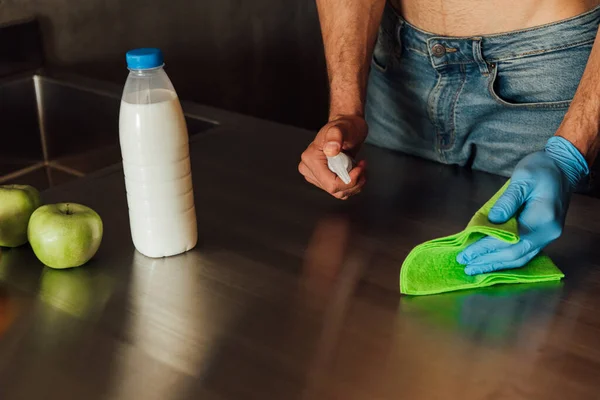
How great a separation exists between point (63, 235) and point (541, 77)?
0.86 meters

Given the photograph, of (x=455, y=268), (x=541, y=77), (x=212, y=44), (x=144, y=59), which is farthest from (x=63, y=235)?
(x=212, y=44)

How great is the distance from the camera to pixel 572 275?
3.10ft

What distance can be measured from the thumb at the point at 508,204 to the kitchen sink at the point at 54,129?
0.96 m

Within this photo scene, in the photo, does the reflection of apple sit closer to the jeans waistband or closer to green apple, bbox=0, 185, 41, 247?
green apple, bbox=0, 185, 41, 247

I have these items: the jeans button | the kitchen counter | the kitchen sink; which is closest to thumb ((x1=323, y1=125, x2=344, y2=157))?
the kitchen counter

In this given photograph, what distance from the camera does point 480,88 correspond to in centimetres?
133

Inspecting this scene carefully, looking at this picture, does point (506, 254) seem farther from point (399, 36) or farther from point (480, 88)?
point (399, 36)

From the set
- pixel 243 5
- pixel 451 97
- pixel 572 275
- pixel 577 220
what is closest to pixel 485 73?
pixel 451 97

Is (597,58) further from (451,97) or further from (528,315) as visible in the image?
(528,315)

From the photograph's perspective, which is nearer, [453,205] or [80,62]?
[453,205]

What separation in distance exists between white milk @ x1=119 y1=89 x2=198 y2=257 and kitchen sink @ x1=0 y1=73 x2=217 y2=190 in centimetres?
71

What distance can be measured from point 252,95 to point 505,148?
1243 mm

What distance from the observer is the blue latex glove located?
92 centimetres

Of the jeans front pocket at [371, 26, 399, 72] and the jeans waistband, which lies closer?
the jeans waistband
